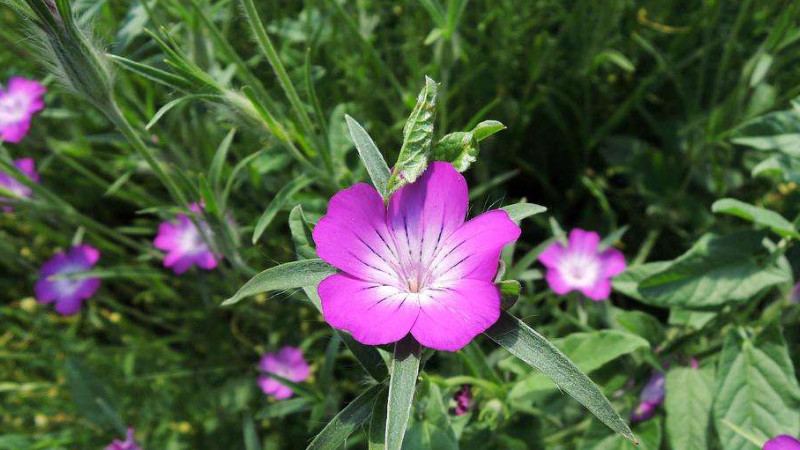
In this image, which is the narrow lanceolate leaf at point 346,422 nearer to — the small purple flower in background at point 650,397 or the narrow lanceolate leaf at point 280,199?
the narrow lanceolate leaf at point 280,199

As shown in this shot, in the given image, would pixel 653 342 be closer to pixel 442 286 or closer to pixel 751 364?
pixel 751 364

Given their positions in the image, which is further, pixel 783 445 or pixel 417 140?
pixel 783 445

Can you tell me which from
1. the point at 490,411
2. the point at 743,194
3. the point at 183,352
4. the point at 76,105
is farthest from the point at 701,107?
the point at 76,105

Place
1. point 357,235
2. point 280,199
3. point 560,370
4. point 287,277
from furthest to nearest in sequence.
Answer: point 280,199
point 357,235
point 287,277
point 560,370

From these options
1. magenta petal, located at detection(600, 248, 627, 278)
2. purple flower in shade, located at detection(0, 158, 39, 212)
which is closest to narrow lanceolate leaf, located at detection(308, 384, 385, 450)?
magenta petal, located at detection(600, 248, 627, 278)

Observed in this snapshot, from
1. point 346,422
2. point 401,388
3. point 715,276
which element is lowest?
point 715,276

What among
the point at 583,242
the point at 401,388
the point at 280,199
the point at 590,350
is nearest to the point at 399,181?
the point at 401,388

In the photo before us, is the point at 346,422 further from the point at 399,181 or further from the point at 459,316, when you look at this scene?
the point at 399,181
